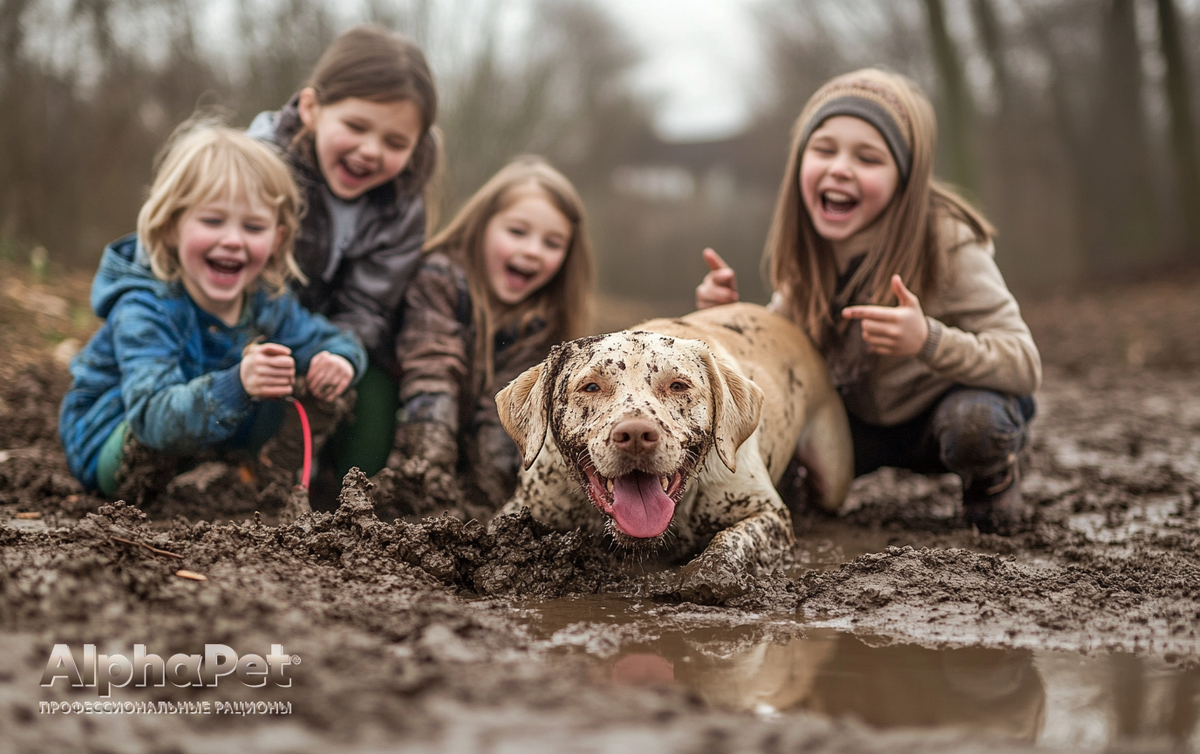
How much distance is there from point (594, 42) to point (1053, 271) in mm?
15964

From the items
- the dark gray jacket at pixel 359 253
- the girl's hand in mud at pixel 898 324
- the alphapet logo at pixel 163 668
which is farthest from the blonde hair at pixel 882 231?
the alphapet logo at pixel 163 668

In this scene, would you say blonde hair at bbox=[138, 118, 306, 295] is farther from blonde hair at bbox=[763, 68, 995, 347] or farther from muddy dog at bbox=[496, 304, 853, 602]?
blonde hair at bbox=[763, 68, 995, 347]

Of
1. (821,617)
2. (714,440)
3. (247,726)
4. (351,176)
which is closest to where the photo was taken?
(247,726)

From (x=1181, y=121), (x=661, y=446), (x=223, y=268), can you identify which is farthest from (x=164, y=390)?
(x=1181, y=121)

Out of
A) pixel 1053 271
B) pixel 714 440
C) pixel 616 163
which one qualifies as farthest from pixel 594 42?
pixel 714 440

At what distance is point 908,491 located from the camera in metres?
5.07

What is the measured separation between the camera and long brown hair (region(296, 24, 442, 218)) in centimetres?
474

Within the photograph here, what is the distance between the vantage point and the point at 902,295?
3668mm

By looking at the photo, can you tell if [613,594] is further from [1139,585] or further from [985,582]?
[1139,585]

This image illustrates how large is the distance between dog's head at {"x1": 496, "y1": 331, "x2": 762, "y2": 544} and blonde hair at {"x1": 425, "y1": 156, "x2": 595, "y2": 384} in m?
1.76

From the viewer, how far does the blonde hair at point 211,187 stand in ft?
13.0

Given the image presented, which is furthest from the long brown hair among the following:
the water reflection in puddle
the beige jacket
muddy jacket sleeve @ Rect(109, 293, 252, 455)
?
the water reflection in puddle

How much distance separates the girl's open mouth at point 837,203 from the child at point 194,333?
2298 millimetres

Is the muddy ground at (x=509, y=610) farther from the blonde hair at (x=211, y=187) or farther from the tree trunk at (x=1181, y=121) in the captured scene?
the tree trunk at (x=1181, y=121)
